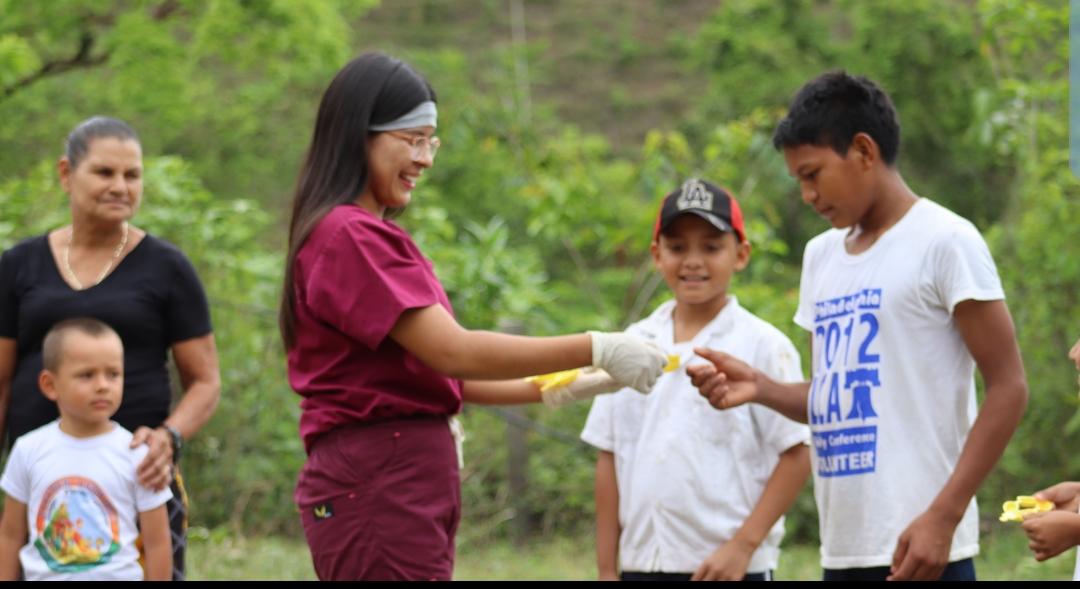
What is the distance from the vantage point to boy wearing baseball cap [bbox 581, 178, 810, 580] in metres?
3.79

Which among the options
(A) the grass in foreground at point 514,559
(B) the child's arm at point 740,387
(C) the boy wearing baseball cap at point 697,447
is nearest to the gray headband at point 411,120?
(B) the child's arm at point 740,387

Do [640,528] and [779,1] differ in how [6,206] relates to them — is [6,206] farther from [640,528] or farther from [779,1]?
[779,1]

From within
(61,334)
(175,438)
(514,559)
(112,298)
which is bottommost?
(514,559)

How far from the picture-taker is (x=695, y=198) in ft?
12.9

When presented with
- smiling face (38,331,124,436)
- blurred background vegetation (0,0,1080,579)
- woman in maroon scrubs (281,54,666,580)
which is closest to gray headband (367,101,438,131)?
woman in maroon scrubs (281,54,666,580)

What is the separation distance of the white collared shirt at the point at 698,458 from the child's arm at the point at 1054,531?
1.03 m

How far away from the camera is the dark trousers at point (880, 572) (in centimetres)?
320

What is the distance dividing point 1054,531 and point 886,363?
60cm

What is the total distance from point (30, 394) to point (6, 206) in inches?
141

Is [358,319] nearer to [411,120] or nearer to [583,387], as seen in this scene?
[411,120]

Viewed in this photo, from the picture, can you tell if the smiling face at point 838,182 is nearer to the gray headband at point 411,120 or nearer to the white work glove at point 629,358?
the white work glove at point 629,358

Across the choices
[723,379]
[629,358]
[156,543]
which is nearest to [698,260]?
[723,379]

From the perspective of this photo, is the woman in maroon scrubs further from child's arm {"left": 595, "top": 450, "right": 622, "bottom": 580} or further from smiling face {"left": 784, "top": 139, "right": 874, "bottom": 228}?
child's arm {"left": 595, "top": 450, "right": 622, "bottom": 580}

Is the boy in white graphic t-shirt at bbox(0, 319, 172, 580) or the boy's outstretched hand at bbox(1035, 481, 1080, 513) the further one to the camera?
the boy in white graphic t-shirt at bbox(0, 319, 172, 580)
